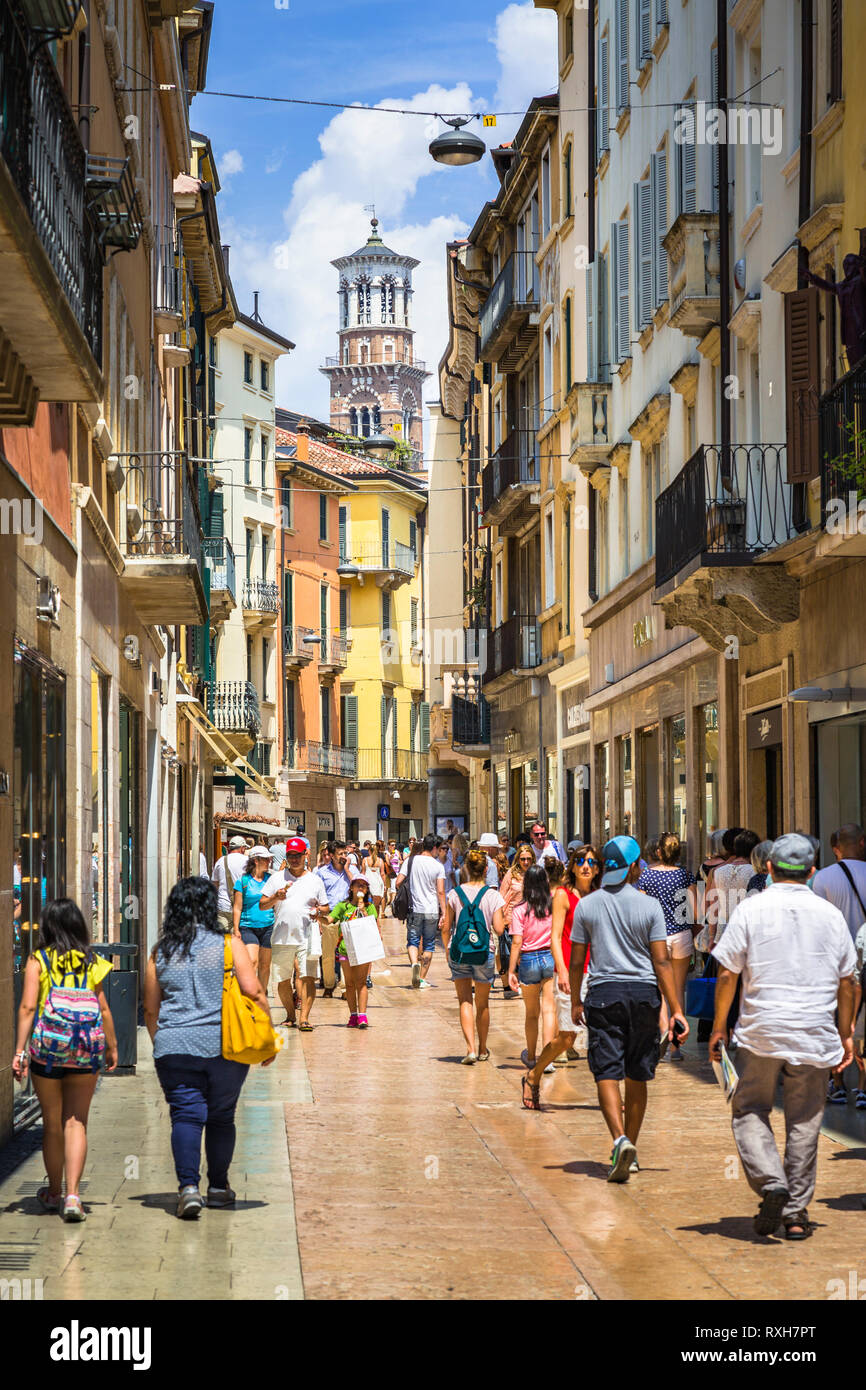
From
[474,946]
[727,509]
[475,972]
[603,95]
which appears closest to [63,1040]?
[475,972]

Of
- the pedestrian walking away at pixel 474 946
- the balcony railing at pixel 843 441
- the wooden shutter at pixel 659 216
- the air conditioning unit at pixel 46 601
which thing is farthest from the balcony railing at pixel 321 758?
the air conditioning unit at pixel 46 601

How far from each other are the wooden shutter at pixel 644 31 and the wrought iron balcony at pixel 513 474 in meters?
11.9

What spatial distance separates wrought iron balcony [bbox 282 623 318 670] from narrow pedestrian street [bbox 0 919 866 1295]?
5721 centimetres

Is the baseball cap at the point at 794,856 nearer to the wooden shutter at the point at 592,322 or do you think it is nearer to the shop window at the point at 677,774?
the shop window at the point at 677,774

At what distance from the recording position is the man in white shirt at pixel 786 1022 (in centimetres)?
927

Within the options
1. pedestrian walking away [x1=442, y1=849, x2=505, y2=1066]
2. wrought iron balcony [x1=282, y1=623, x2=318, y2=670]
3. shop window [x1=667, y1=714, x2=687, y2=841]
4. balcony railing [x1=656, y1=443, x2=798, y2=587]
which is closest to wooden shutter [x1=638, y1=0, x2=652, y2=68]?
balcony railing [x1=656, y1=443, x2=798, y2=587]

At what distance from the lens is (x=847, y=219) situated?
1728cm

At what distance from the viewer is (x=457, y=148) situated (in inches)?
1307

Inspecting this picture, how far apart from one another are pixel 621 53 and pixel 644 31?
2271 millimetres

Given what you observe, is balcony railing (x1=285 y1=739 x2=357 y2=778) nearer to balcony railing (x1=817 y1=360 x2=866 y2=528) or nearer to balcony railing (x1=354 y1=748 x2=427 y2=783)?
balcony railing (x1=354 y1=748 x2=427 y2=783)

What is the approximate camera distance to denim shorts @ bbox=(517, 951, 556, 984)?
15.2 m

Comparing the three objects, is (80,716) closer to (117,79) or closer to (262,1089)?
(262,1089)
